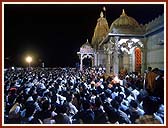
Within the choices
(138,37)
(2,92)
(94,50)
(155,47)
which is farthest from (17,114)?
(94,50)

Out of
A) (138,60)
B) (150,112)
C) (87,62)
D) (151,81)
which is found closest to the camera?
(150,112)

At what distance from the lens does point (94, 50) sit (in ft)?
57.8

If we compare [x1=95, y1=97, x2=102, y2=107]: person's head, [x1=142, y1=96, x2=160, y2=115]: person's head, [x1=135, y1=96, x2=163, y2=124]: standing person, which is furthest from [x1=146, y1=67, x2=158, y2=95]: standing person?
[x1=95, y1=97, x2=102, y2=107]: person's head

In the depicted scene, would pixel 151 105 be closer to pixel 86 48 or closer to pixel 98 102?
pixel 98 102

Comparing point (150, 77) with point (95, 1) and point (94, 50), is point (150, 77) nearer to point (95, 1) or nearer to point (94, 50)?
point (95, 1)

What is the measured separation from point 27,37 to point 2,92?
2.39 metres

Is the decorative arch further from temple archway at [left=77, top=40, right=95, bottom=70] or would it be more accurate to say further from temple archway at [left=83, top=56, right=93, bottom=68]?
temple archway at [left=77, top=40, right=95, bottom=70]

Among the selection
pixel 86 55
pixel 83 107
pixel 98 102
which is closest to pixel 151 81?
pixel 98 102

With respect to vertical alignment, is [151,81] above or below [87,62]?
below

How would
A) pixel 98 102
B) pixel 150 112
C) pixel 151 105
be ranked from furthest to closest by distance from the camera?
pixel 98 102, pixel 151 105, pixel 150 112

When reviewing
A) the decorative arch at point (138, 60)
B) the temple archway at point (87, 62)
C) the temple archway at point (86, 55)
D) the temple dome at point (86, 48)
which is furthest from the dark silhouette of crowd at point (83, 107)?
the temple dome at point (86, 48)

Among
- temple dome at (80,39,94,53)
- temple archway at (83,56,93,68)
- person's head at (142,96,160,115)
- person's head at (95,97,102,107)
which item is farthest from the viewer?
temple dome at (80,39,94,53)

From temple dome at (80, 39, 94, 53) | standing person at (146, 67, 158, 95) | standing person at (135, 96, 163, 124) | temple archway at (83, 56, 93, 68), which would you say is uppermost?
temple dome at (80, 39, 94, 53)

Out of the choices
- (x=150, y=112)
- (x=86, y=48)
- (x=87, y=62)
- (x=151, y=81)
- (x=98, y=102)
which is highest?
(x=86, y=48)
